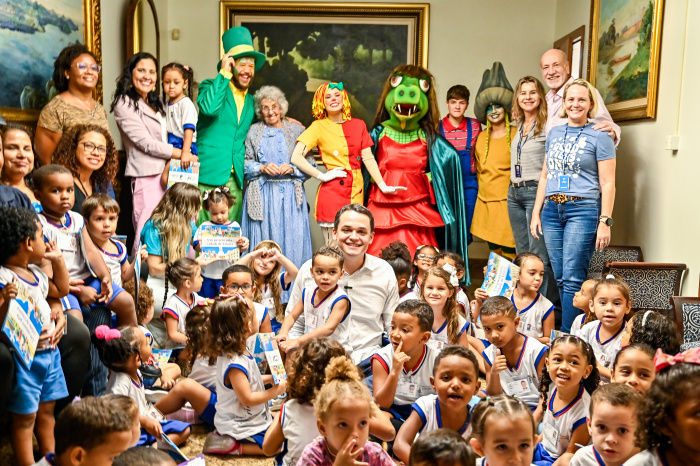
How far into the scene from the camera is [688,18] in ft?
13.7

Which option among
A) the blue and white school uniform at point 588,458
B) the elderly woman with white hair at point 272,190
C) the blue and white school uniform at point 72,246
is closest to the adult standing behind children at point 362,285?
the blue and white school uniform at point 72,246

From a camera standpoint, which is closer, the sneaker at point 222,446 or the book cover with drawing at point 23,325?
the book cover with drawing at point 23,325

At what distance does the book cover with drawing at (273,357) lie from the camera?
275 cm

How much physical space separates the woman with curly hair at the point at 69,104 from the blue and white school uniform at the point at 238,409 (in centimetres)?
184

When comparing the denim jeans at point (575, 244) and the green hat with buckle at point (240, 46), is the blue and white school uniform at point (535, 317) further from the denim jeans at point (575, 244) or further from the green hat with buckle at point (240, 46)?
the green hat with buckle at point (240, 46)

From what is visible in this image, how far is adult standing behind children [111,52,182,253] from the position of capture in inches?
181

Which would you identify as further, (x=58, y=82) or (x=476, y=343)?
(x=58, y=82)

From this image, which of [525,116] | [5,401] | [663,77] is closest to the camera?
[5,401]

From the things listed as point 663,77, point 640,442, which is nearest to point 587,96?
point 663,77

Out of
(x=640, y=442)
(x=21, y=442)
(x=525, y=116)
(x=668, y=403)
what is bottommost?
(x=21, y=442)

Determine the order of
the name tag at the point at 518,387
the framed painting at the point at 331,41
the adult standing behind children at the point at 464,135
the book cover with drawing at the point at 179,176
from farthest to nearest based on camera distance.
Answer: the framed painting at the point at 331,41
the adult standing behind children at the point at 464,135
the book cover with drawing at the point at 179,176
the name tag at the point at 518,387

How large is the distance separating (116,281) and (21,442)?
101cm

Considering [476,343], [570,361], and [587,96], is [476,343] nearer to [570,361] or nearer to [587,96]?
[570,361]

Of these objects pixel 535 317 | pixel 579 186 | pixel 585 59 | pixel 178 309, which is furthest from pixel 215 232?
pixel 585 59
